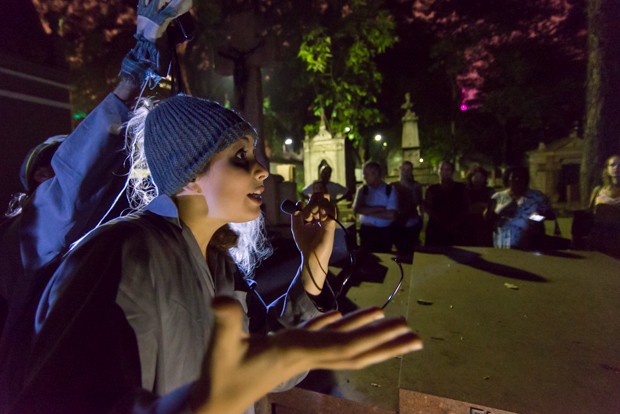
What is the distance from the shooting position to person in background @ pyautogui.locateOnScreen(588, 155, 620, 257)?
4.50m

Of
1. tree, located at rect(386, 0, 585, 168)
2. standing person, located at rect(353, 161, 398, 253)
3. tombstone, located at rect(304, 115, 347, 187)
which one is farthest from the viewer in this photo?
tombstone, located at rect(304, 115, 347, 187)

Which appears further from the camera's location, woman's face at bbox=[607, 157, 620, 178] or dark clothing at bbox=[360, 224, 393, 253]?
dark clothing at bbox=[360, 224, 393, 253]

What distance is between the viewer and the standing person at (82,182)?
164 cm

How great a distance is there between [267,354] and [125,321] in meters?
0.48

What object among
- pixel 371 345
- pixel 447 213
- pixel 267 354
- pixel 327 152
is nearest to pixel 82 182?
pixel 267 354

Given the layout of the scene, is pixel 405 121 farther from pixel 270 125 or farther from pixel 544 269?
pixel 544 269

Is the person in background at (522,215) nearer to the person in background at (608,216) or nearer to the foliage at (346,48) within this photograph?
the person in background at (608,216)

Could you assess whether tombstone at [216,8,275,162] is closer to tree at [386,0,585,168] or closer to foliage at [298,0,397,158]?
foliage at [298,0,397,158]

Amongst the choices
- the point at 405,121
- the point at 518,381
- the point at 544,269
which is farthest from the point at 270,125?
the point at 518,381

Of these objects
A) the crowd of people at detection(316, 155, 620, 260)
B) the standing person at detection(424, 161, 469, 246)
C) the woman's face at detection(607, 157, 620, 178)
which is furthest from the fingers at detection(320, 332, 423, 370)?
the standing person at detection(424, 161, 469, 246)

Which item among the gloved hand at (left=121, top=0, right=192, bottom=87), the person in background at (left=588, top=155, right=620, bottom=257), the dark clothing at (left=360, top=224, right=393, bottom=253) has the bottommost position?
the dark clothing at (left=360, top=224, right=393, bottom=253)

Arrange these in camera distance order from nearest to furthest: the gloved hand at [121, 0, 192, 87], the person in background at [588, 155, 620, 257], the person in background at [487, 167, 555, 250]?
the gloved hand at [121, 0, 192, 87]
the person in background at [588, 155, 620, 257]
the person in background at [487, 167, 555, 250]

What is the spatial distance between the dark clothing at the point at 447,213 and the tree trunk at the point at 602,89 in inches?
161

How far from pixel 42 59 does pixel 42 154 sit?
364 centimetres
